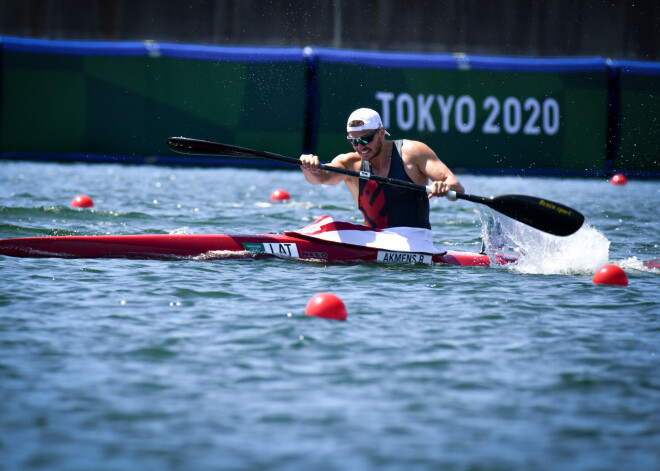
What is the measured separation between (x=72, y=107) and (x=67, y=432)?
41.0ft

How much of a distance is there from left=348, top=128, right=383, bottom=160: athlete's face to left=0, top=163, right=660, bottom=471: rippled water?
0.94m

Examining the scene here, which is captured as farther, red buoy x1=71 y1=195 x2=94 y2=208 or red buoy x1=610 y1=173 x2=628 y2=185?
red buoy x1=610 y1=173 x2=628 y2=185

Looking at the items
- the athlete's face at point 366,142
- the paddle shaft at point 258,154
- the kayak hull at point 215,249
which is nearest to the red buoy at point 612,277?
the kayak hull at point 215,249

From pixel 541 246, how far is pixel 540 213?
39 centimetres

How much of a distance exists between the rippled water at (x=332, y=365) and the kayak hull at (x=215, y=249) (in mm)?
129

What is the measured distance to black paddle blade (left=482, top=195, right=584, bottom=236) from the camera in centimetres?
809

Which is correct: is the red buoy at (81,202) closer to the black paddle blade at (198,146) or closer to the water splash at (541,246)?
the black paddle blade at (198,146)

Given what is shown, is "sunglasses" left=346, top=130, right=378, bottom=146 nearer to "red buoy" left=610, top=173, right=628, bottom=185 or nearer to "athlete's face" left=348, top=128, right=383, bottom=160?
"athlete's face" left=348, top=128, right=383, bottom=160

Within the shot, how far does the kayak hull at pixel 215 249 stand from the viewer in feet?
26.3

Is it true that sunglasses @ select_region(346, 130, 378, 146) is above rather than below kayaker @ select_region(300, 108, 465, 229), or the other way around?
above

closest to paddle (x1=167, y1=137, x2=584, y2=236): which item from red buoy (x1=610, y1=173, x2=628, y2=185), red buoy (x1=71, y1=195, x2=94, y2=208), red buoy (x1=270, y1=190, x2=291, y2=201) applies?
red buoy (x1=71, y1=195, x2=94, y2=208)

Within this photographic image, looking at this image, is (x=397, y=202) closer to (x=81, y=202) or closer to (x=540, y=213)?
(x=540, y=213)

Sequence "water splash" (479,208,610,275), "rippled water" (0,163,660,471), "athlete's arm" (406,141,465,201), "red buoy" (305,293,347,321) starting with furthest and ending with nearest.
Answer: "water splash" (479,208,610,275)
"athlete's arm" (406,141,465,201)
"red buoy" (305,293,347,321)
"rippled water" (0,163,660,471)

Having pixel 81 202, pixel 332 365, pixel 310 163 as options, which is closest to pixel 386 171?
pixel 310 163
